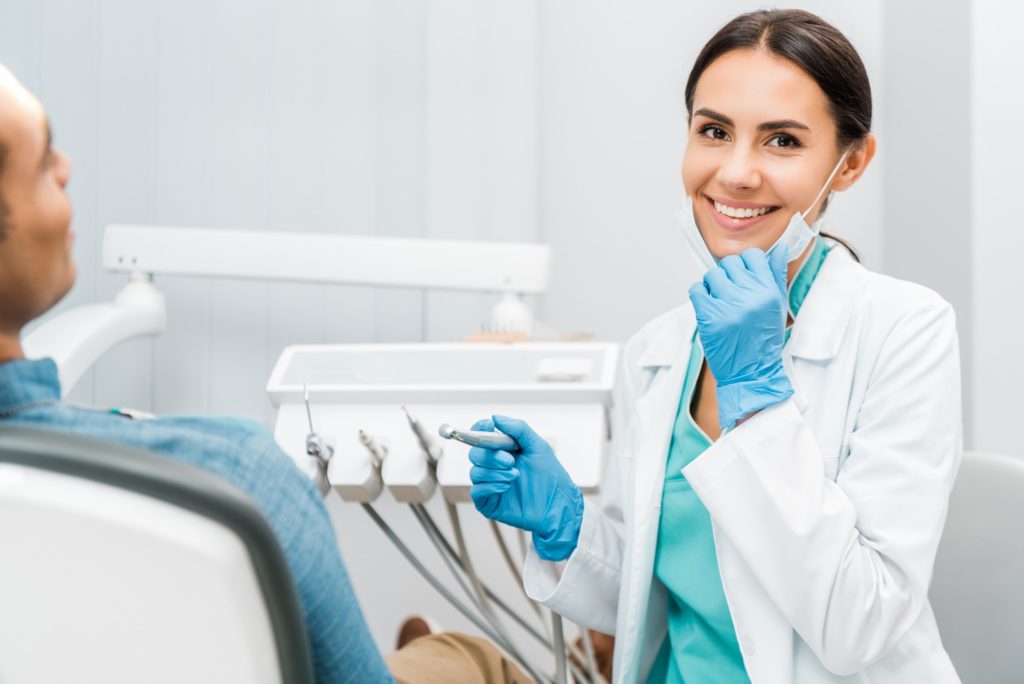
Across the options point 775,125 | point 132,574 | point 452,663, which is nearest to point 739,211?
point 775,125

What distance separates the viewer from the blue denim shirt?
508 mm

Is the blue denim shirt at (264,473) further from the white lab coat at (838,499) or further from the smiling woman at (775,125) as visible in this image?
the smiling woman at (775,125)

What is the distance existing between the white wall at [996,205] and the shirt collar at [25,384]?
161 cm

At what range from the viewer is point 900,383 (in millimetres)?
943

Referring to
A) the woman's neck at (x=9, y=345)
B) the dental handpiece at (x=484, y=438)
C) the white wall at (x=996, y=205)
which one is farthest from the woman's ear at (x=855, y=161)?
the woman's neck at (x=9, y=345)

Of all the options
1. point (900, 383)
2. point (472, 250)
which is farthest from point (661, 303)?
point (900, 383)

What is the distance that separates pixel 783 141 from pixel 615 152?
34.5 inches

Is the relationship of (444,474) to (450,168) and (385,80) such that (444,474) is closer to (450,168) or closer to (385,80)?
(450,168)

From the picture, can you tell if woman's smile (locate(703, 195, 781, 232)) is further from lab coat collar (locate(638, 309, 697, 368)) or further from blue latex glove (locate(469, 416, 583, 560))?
blue latex glove (locate(469, 416, 583, 560))

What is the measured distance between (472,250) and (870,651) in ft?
2.92

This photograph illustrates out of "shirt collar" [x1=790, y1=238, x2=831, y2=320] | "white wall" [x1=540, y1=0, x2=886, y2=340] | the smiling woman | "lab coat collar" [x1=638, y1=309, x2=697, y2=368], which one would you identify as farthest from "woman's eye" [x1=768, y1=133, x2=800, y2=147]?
"white wall" [x1=540, y1=0, x2=886, y2=340]

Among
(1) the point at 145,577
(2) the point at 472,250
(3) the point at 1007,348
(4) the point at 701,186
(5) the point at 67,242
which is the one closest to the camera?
(1) the point at 145,577

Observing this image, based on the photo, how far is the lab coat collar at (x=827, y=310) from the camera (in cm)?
101

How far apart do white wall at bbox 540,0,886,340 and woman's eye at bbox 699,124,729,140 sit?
800 mm
